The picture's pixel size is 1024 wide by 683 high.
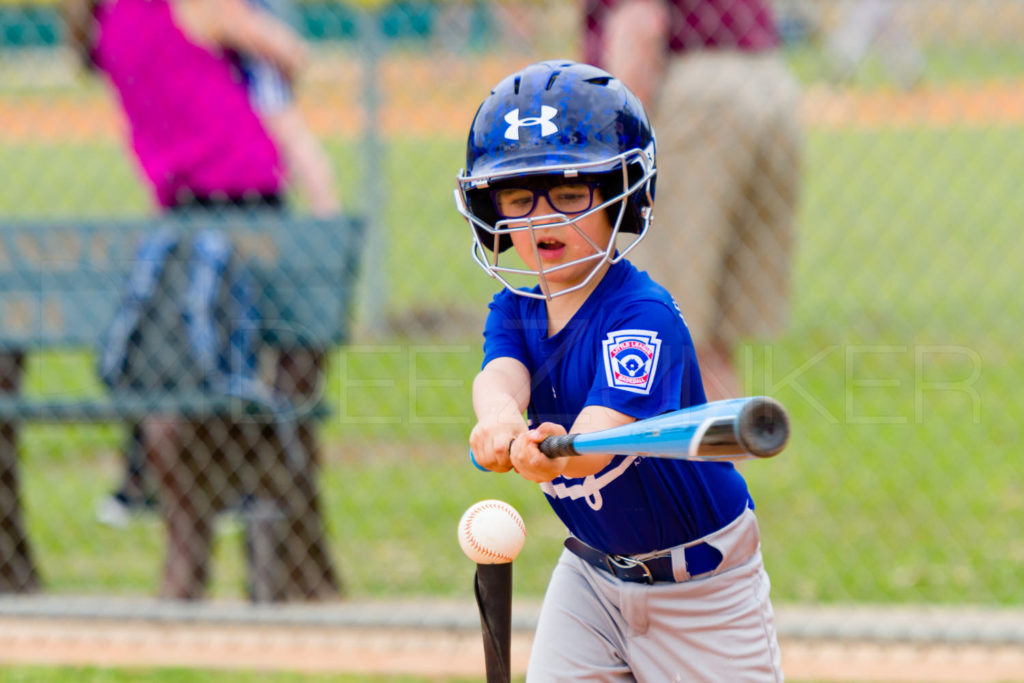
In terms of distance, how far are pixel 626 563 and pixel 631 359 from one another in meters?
0.39

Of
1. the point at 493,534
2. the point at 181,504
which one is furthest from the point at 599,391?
the point at 181,504

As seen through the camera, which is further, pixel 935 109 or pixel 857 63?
pixel 935 109

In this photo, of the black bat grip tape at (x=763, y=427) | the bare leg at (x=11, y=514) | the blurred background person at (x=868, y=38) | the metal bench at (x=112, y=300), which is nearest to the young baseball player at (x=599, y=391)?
the black bat grip tape at (x=763, y=427)

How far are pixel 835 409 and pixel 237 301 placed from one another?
9.64 feet

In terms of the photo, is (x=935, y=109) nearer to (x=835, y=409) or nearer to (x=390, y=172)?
(x=390, y=172)

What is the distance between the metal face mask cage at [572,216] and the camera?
6.18ft

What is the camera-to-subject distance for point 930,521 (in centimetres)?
429

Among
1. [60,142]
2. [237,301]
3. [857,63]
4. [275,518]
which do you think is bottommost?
[60,142]

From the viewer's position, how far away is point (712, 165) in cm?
399

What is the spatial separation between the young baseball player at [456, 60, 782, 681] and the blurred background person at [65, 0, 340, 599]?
5.75 feet

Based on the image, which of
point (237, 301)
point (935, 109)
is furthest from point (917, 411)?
point (935, 109)

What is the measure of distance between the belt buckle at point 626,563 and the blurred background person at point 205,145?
1827mm

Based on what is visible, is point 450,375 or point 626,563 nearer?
point 626,563

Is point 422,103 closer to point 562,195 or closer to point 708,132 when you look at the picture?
point 708,132
